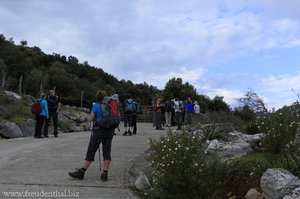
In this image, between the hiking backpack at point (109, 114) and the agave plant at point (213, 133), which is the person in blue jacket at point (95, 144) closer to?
the hiking backpack at point (109, 114)

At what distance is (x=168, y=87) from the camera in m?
48.1

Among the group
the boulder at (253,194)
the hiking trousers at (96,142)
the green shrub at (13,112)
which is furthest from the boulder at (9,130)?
the boulder at (253,194)

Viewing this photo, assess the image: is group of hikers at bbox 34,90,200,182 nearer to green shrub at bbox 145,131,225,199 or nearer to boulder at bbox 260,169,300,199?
green shrub at bbox 145,131,225,199

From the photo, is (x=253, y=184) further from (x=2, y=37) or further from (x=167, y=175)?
(x=2, y=37)

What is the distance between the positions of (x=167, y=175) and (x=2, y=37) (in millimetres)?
66549

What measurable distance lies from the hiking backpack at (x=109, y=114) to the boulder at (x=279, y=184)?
3.47m

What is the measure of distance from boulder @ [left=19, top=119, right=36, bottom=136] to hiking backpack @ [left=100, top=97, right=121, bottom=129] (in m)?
9.75

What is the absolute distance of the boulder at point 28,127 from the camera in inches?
701

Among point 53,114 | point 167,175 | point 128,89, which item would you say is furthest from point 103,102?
point 128,89

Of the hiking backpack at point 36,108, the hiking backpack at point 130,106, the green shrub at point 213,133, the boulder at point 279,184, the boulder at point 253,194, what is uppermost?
the hiking backpack at point 130,106

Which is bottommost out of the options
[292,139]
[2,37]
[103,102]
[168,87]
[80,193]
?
[80,193]

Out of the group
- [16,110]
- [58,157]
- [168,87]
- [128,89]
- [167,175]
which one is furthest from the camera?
[128,89]

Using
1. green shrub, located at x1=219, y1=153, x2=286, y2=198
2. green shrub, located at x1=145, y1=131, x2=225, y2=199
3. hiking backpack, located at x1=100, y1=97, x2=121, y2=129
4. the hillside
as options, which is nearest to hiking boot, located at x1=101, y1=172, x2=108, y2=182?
hiking backpack, located at x1=100, y1=97, x2=121, y2=129

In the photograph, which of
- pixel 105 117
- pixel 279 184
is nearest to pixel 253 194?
pixel 279 184
